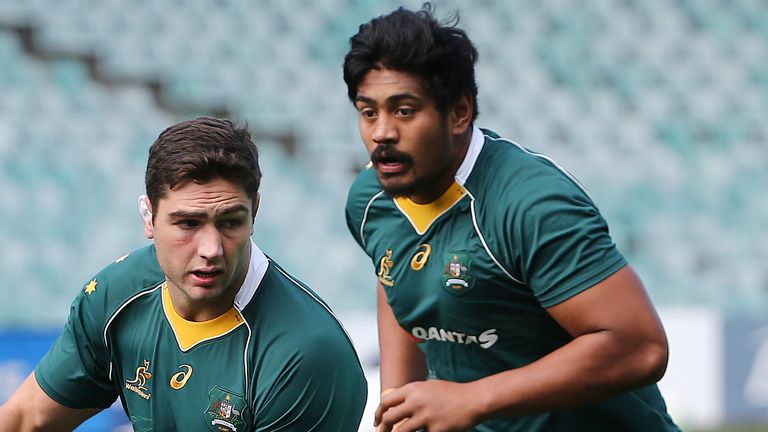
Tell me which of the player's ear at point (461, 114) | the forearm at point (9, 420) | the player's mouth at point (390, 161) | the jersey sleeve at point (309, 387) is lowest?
the jersey sleeve at point (309, 387)

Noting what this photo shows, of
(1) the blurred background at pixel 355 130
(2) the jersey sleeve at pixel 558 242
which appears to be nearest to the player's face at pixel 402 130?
(2) the jersey sleeve at pixel 558 242

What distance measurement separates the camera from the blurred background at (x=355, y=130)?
908cm

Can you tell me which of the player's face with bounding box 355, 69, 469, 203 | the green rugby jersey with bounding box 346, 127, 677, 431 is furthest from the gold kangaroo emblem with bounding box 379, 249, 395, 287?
the player's face with bounding box 355, 69, 469, 203

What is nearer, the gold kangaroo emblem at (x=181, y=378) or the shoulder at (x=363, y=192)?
the gold kangaroo emblem at (x=181, y=378)

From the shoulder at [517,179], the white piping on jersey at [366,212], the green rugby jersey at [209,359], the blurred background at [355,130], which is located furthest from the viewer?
the blurred background at [355,130]

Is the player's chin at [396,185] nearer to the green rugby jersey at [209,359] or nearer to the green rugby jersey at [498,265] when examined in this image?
the green rugby jersey at [498,265]

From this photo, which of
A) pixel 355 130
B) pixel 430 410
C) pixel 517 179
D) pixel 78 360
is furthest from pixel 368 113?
pixel 355 130

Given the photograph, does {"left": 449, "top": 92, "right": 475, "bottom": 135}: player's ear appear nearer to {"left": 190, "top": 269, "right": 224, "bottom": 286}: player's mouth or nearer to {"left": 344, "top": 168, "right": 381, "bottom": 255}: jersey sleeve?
{"left": 344, "top": 168, "right": 381, "bottom": 255}: jersey sleeve

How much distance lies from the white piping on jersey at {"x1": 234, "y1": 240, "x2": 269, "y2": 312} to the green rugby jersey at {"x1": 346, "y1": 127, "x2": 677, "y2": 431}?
0.37 metres

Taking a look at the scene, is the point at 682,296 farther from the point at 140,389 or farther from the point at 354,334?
the point at 140,389

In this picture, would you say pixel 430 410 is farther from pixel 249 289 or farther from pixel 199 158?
pixel 199 158

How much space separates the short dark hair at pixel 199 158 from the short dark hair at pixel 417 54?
0.33 m

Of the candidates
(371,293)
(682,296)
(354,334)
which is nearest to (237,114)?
(371,293)

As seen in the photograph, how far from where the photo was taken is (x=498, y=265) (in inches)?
120
